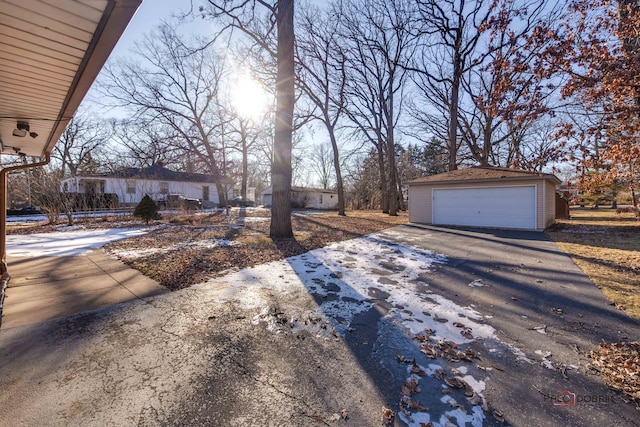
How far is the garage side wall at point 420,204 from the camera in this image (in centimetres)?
1438

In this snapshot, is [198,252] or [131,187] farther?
[131,187]

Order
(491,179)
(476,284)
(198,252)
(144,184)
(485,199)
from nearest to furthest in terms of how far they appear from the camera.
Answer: (476,284) < (198,252) < (491,179) < (485,199) < (144,184)

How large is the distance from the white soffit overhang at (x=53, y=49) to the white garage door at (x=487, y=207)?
13968mm

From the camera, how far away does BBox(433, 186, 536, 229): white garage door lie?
1180 cm

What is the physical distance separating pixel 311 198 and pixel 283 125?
26.2m

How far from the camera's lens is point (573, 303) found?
12.4ft

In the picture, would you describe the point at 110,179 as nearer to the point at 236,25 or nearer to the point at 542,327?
the point at 236,25

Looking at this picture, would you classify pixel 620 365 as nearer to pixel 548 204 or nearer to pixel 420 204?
pixel 420 204

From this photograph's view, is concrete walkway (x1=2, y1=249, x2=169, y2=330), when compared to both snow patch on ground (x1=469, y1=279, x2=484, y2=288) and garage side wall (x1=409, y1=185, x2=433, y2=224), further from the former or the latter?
garage side wall (x1=409, y1=185, x2=433, y2=224)

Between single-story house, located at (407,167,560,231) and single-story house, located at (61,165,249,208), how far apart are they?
53.5 ft

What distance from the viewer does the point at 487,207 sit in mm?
12641

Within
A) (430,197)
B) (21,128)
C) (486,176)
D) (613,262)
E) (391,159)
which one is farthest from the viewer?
(391,159)

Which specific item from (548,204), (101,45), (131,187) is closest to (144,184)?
(131,187)

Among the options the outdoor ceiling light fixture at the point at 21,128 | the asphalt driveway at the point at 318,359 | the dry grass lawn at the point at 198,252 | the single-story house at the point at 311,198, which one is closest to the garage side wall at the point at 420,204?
the dry grass lawn at the point at 198,252
